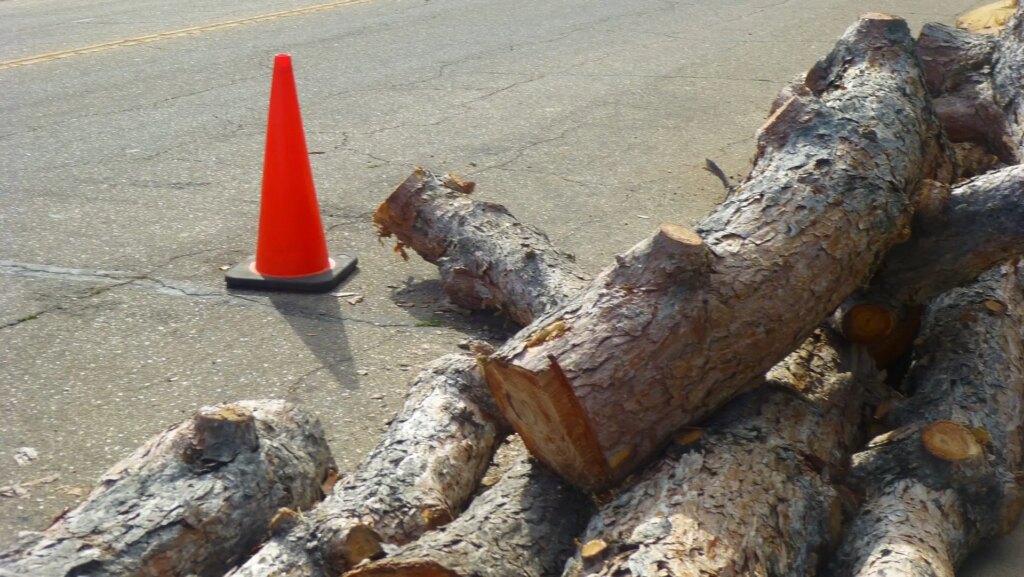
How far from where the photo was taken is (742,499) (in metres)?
3.06

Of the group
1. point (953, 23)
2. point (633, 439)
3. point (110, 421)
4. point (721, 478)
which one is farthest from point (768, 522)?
point (953, 23)

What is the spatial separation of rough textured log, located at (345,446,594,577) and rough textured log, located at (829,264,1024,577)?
0.73 meters

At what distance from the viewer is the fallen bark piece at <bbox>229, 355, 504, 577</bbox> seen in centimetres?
299

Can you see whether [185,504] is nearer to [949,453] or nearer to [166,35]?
[949,453]

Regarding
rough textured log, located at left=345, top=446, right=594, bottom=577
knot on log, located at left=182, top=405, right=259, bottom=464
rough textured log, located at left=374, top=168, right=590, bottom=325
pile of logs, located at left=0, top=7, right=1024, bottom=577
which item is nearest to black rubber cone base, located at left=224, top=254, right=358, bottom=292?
rough textured log, located at left=374, top=168, right=590, bottom=325

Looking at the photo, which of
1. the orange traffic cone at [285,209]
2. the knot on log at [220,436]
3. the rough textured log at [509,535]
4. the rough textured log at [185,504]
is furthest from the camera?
Result: the orange traffic cone at [285,209]

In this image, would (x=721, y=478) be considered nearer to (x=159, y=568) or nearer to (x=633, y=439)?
(x=633, y=439)

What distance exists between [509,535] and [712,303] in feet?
2.75

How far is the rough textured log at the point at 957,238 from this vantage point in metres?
3.86

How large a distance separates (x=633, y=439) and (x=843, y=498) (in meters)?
0.65

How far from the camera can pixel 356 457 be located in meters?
4.08

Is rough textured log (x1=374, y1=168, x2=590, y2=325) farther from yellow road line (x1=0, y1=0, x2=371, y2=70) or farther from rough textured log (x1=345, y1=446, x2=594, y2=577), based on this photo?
yellow road line (x1=0, y1=0, x2=371, y2=70)

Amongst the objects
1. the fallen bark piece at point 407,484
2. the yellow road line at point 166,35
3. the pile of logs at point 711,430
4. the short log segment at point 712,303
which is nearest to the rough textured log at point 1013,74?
the pile of logs at point 711,430

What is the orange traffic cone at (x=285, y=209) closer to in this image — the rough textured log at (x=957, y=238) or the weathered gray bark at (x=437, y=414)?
the weathered gray bark at (x=437, y=414)
